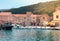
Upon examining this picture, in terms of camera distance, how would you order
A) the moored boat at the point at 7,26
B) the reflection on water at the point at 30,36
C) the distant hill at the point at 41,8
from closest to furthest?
the reflection on water at the point at 30,36
the distant hill at the point at 41,8
the moored boat at the point at 7,26

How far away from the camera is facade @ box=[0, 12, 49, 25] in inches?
537

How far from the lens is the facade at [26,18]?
1365cm

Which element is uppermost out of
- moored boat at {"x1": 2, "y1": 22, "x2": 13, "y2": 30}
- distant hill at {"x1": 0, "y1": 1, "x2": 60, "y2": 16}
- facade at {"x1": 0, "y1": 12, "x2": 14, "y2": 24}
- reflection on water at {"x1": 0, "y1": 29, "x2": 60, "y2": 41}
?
distant hill at {"x1": 0, "y1": 1, "x2": 60, "y2": 16}

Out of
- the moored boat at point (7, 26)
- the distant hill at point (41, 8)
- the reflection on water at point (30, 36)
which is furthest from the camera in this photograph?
the moored boat at point (7, 26)

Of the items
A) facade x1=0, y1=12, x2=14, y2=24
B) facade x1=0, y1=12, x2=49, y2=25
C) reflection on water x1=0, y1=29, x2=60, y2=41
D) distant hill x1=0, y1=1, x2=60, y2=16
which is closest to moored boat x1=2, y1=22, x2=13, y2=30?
facade x1=0, y1=12, x2=14, y2=24

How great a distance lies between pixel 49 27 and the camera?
1427cm

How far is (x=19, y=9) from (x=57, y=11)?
6.94 feet

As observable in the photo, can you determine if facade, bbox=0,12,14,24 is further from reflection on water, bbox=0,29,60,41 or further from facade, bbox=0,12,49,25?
reflection on water, bbox=0,29,60,41

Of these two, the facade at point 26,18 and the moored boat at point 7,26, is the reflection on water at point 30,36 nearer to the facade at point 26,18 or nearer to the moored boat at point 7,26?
the facade at point 26,18

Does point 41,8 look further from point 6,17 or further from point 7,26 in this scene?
point 7,26

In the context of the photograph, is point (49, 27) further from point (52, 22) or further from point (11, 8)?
point (11, 8)

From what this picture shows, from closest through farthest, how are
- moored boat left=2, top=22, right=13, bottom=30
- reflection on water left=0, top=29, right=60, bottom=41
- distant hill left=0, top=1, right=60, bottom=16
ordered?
1. reflection on water left=0, top=29, right=60, bottom=41
2. distant hill left=0, top=1, right=60, bottom=16
3. moored boat left=2, top=22, right=13, bottom=30

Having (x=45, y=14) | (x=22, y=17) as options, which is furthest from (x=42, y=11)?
(x=22, y=17)

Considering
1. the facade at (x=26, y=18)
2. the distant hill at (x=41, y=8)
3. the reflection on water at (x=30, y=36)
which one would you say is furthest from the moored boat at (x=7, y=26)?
the reflection on water at (x=30, y=36)
